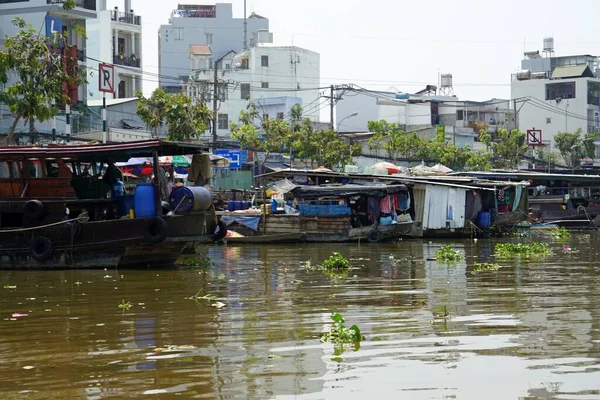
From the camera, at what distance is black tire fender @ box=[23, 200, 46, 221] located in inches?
705

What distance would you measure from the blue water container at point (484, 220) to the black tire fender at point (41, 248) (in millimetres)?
18987

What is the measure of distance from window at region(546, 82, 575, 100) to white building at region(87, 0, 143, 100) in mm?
38744

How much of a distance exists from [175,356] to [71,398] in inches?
63.8

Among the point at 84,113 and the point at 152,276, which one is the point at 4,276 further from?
the point at 84,113

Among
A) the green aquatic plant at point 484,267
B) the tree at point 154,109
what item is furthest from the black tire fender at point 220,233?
the tree at point 154,109

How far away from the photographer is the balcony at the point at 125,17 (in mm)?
57219

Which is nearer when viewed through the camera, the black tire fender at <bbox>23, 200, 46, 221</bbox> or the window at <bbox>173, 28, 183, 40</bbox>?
the black tire fender at <bbox>23, 200, 46, 221</bbox>

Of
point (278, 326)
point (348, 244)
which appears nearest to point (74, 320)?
point (278, 326)

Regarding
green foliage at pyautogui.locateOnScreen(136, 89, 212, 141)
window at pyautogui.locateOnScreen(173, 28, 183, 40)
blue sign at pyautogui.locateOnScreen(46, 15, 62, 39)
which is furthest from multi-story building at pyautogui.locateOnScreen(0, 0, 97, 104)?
window at pyautogui.locateOnScreen(173, 28, 183, 40)

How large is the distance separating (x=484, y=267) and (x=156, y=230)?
6560 mm

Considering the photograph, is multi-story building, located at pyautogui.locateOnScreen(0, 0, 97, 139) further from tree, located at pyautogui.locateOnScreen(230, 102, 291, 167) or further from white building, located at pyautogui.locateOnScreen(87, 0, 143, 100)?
white building, located at pyautogui.locateOnScreen(87, 0, 143, 100)

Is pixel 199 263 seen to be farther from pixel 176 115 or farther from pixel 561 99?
pixel 561 99

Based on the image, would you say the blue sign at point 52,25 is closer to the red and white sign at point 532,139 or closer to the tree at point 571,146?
the red and white sign at point 532,139

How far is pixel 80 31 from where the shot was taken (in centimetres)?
2509
